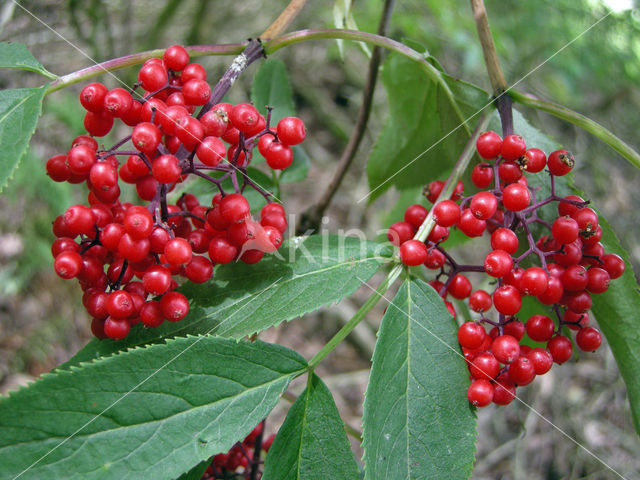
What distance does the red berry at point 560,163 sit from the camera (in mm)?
1411

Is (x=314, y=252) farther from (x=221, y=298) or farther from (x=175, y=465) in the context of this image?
(x=175, y=465)

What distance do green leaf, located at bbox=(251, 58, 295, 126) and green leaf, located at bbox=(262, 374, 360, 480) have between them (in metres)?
1.16

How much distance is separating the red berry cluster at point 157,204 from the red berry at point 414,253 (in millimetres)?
327

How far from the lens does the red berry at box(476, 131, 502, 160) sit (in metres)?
1.42

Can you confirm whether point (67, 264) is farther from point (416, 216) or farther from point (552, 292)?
point (552, 292)

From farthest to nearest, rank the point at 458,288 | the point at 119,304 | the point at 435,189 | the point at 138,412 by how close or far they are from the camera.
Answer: the point at 435,189, the point at 458,288, the point at 119,304, the point at 138,412

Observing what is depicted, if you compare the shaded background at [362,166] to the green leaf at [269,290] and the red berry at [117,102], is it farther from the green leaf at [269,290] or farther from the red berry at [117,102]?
the red berry at [117,102]

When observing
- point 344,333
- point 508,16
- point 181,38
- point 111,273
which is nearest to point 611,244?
point 344,333

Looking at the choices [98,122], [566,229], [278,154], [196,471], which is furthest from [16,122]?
[566,229]

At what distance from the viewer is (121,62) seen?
140cm

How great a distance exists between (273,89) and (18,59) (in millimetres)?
929

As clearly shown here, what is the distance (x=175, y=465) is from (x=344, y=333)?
0.52 m

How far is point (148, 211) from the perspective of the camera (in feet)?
3.98

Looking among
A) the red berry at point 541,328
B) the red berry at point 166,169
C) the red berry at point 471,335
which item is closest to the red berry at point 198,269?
the red berry at point 166,169
